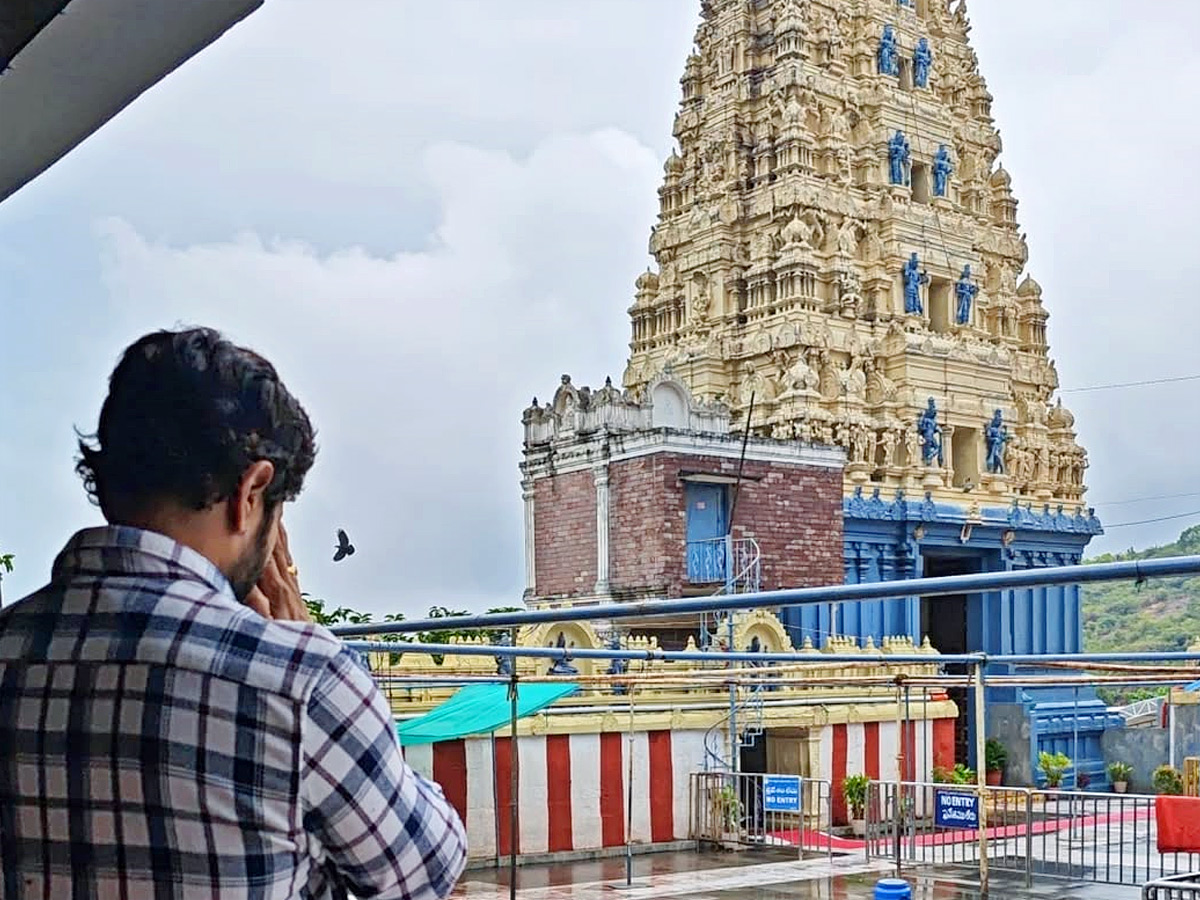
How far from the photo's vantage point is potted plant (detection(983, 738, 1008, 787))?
70.3 feet

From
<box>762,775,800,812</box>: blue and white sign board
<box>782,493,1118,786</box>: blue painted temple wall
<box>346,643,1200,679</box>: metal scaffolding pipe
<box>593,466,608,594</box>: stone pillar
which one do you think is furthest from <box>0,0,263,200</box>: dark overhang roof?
<box>782,493,1118,786</box>: blue painted temple wall

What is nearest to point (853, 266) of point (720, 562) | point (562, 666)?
point (720, 562)

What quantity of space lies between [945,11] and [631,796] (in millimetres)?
19497

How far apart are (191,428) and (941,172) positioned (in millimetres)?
26312

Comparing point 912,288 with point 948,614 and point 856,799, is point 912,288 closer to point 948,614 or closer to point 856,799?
point 948,614

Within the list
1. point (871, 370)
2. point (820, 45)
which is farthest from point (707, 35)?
point (871, 370)

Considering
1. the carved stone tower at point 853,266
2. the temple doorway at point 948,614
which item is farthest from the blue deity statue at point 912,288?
the temple doorway at point 948,614

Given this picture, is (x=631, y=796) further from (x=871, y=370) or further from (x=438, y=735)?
(x=871, y=370)

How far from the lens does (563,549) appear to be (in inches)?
823

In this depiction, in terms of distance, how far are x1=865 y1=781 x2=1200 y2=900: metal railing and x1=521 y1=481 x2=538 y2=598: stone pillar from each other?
692cm

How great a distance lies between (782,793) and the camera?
14039mm

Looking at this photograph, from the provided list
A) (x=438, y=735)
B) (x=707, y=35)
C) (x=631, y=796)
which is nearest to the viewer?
(x=438, y=735)

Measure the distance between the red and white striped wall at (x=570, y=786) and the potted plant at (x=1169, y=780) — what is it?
25.3 ft

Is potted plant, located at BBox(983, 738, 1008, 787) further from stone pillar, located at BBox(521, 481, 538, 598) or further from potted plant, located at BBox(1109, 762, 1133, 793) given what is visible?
stone pillar, located at BBox(521, 481, 538, 598)
